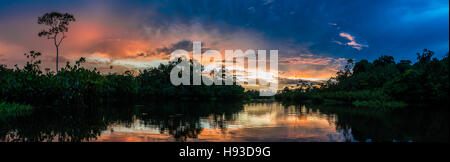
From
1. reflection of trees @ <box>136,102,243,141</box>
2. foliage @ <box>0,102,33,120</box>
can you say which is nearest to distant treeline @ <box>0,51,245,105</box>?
foliage @ <box>0,102,33,120</box>

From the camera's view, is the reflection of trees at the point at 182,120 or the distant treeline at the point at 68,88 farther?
the distant treeline at the point at 68,88

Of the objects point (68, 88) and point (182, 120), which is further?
point (68, 88)

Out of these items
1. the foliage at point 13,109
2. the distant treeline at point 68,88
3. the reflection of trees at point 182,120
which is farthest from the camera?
the distant treeline at point 68,88

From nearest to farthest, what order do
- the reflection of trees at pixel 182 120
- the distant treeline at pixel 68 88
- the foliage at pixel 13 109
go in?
the reflection of trees at pixel 182 120 < the foliage at pixel 13 109 < the distant treeline at pixel 68 88

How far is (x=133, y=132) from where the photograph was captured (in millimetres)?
8711

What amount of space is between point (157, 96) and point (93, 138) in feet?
112

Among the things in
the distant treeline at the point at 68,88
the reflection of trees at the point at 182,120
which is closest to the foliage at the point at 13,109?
the distant treeline at the point at 68,88

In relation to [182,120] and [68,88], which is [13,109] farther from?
[182,120]

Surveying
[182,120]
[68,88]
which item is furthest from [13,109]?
[182,120]

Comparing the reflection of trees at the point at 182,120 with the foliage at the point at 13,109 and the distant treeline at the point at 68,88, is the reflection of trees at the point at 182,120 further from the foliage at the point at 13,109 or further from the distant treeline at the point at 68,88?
the distant treeline at the point at 68,88

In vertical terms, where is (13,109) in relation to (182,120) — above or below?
above

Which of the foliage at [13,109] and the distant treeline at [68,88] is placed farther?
the distant treeline at [68,88]

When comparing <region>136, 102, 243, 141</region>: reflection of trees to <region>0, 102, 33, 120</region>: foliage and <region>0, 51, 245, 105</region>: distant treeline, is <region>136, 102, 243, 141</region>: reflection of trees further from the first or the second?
<region>0, 51, 245, 105</region>: distant treeline

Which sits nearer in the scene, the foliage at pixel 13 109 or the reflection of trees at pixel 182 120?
the reflection of trees at pixel 182 120
